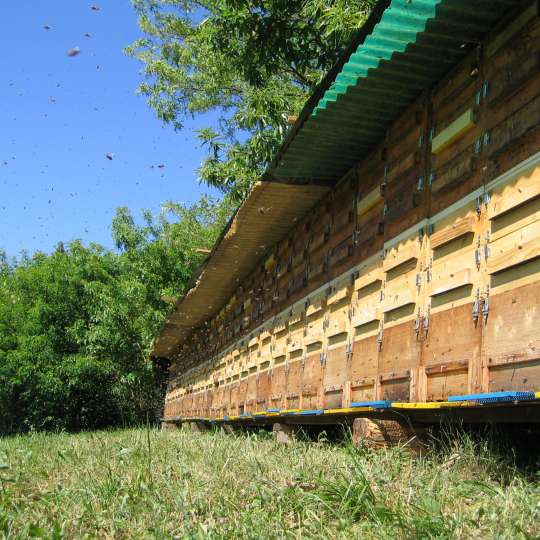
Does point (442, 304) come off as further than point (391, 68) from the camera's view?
No

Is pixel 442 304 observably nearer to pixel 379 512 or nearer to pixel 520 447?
pixel 520 447

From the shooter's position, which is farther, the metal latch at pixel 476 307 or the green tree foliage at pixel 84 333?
the green tree foliage at pixel 84 333

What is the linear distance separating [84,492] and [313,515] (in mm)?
1738

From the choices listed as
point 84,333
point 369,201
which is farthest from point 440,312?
point 84,333

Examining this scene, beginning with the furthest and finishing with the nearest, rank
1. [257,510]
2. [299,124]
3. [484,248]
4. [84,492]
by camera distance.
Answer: [299,124], [484,248], [84,492], [257,510]

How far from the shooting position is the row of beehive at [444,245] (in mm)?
4523

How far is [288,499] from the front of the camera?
3.98 metres

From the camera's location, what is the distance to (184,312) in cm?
1809

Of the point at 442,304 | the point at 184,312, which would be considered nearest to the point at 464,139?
the point at 442,304

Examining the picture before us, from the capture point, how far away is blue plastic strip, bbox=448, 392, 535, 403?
394 cm

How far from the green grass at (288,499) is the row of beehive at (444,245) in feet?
2.30

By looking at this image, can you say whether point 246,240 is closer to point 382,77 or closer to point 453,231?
point 382,77

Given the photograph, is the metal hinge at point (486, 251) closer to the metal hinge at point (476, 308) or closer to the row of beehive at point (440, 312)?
the row of beehive at point (440, 312)

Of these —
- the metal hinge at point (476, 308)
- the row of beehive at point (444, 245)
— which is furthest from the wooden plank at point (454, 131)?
the metal hinge at point (476, 308)
